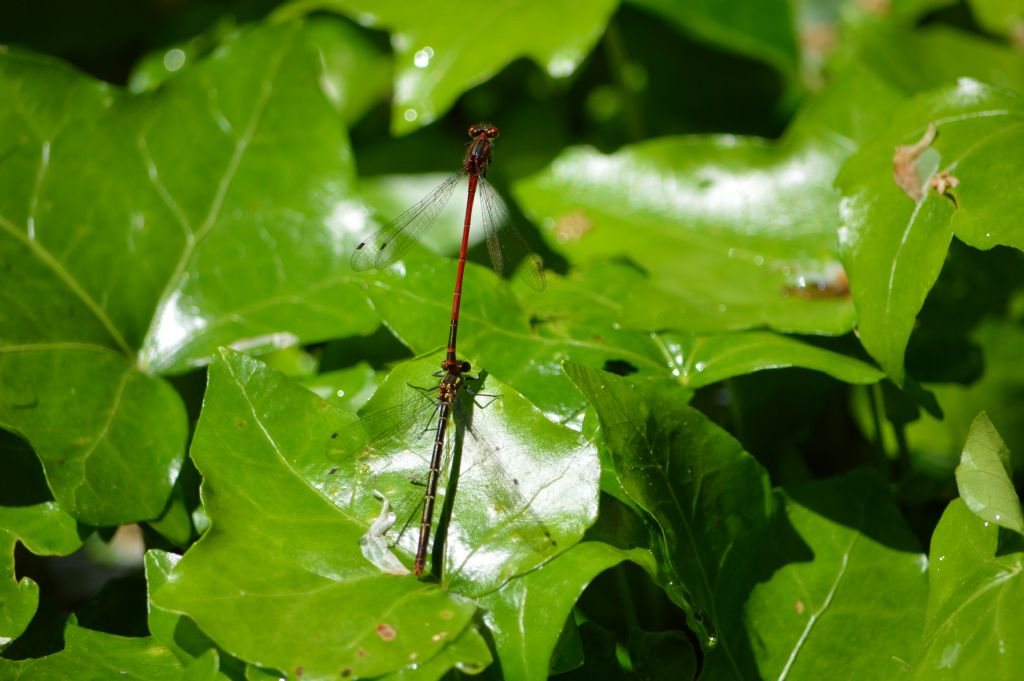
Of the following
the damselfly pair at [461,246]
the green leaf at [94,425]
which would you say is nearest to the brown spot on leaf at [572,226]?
the damselfly pair at [461,246]

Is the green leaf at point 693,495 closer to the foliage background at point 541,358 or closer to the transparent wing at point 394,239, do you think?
the foliage background at point 541,358

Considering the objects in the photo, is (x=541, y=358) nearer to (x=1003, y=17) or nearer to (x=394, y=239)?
(x=394, y=239)

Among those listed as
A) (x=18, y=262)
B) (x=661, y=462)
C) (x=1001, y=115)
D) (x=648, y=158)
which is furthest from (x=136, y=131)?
(x=1001, y=115)

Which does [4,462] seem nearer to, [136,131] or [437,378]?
[136,131]

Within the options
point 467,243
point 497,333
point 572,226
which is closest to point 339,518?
point 497,333

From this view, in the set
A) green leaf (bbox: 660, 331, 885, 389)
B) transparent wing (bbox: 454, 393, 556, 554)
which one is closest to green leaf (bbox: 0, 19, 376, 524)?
transparent wing (bbox: 454, 393, 556, 554)

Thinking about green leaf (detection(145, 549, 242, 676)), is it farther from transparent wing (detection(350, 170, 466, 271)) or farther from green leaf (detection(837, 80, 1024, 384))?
green leaf (detection(837, 80, 1024, 384))
